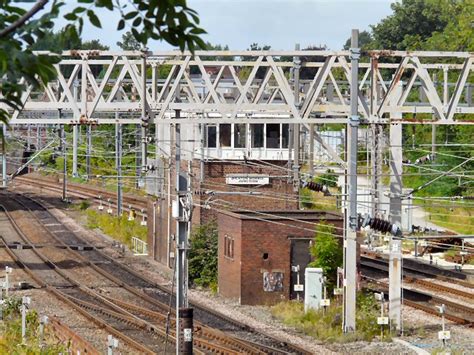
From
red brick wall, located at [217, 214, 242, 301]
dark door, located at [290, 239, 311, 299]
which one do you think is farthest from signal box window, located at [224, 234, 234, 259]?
dark door, located at [290, 239, 311, 299]

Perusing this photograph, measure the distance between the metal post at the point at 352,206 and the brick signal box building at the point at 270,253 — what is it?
14.1ft

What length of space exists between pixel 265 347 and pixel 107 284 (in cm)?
1017

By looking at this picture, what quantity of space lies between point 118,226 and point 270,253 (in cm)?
1689

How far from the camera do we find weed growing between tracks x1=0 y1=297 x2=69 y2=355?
15334 mm

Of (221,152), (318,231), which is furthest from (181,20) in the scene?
(221,152)

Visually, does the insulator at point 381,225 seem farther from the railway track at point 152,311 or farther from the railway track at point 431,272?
the railway track at point 431,272

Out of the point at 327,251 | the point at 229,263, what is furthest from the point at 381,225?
the point at 229,263

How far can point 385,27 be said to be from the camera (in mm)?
80750

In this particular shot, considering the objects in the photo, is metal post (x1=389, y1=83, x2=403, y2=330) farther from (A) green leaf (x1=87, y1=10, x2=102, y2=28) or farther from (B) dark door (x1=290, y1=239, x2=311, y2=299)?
(A) green leaf (x1=87, y1=10, x2=102, y2=28)

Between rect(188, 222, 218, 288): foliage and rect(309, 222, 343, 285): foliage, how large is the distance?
4064mm

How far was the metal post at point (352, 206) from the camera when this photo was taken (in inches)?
721

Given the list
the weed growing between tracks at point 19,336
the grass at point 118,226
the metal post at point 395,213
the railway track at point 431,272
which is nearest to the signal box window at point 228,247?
the weed growing between tracks at point 19,336

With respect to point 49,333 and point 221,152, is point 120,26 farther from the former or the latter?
point 221,152

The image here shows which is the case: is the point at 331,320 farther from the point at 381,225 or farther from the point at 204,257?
the point at 204,257
